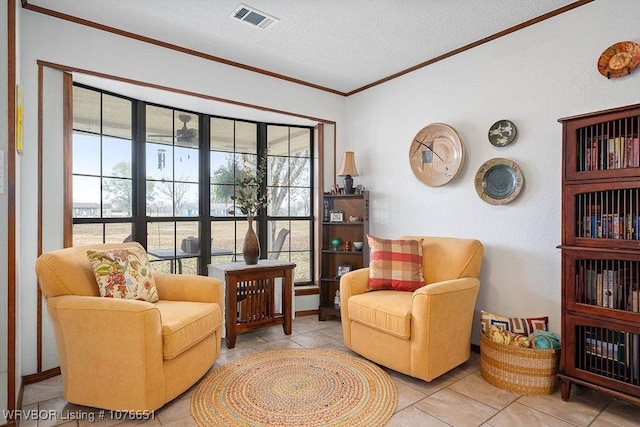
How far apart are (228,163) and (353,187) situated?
4.52 ft

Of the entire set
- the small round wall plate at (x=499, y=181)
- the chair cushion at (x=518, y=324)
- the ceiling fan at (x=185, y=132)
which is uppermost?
the ceiling fan at (x=185, y=132)

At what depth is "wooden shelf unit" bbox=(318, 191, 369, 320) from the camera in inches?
151

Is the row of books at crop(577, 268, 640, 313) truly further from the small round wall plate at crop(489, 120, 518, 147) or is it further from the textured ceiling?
the textured ceiling

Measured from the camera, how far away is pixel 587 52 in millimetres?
2467

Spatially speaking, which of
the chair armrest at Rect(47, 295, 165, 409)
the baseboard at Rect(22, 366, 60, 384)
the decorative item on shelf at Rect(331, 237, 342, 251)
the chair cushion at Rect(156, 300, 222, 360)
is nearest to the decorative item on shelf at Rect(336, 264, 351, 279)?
the decorative item on shelf at Rect(331, 237, 342, 251)

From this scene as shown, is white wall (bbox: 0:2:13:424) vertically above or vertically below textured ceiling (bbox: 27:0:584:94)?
below

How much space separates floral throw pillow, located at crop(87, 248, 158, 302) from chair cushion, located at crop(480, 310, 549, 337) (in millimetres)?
2404

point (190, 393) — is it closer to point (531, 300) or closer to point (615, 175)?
point (531, 300)

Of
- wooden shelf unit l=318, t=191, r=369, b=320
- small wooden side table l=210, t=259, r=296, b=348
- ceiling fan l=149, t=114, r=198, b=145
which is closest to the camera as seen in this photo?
small wooden side table l=210, t=259, r=296, b=348

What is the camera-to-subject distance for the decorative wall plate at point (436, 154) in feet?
10.5

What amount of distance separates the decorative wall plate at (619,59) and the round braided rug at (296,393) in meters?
2.49

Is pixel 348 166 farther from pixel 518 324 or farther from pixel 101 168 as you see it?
pixel 101 168

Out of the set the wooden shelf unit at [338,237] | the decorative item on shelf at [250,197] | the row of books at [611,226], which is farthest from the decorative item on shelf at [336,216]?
the row of books at [611,226]

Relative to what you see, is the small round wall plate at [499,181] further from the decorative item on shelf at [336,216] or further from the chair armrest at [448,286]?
the decorative item on shelf at [336,216]
